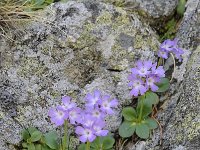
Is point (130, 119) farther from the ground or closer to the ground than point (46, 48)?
closer to the ground

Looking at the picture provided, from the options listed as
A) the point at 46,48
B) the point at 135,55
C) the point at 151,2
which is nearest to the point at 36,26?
the point at 46,48

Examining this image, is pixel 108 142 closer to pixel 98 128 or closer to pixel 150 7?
pixel 98 128

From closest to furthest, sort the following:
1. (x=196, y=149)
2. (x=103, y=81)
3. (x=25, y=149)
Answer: (x=196, y=149)
(x=25, y=149)
(x=103, y=81)

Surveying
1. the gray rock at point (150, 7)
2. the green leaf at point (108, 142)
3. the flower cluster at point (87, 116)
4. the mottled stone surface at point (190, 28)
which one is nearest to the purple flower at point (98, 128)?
the flower cluster at point (87, 116)

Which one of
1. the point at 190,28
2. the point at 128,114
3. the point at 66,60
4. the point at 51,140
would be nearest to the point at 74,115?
the point at 51,140

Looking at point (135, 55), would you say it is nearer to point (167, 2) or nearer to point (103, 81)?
point (103, 81)

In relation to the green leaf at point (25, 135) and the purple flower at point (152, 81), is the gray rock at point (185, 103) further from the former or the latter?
the green leaf at point (25, 135)
